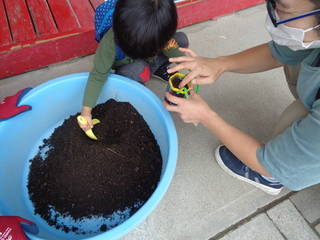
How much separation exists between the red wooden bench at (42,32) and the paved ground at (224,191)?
7cm

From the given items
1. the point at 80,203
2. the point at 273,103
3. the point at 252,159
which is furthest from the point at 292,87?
the point at 80,203

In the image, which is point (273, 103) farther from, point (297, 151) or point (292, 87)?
point (297, 151)

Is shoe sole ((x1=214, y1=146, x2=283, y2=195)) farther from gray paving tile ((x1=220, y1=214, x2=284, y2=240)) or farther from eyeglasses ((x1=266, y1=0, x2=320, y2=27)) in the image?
eyeglasses ((x1=266, y1=0, x2=320, y2=27))

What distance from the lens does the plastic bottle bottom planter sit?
0.91m

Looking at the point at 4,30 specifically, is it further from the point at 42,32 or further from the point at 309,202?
the point at 309,202

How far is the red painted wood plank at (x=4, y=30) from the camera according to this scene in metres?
1.24

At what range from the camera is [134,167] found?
1.00m

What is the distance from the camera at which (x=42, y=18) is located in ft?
4.42

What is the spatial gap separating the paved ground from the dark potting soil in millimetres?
158

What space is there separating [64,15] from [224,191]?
1.30 m

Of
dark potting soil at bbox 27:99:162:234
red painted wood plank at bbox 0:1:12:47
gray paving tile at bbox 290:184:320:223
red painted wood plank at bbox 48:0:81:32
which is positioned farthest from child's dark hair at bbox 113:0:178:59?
gray paving tile at bbox 290:184:320:223

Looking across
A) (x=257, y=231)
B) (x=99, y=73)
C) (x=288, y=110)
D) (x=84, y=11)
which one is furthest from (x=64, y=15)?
(x=257, y=231)

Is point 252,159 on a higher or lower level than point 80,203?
higher

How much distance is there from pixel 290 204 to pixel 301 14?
0.85 meters
